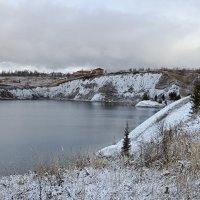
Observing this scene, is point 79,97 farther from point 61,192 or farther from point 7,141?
point 61,192

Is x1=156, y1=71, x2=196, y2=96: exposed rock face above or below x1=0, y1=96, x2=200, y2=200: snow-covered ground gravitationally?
above

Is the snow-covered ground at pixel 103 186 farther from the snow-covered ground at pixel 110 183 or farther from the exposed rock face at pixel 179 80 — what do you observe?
the exposed rock face at pixel 179 80

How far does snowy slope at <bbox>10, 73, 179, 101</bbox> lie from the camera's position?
99.1m

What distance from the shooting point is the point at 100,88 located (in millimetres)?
105188

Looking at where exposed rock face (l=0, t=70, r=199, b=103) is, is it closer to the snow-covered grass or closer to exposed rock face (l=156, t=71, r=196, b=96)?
exposed rock face (l=156, t=71, r=196, b=96)

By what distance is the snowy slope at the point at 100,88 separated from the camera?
99113 mm

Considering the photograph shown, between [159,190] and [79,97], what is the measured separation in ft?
331

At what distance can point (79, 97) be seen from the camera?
10656cm

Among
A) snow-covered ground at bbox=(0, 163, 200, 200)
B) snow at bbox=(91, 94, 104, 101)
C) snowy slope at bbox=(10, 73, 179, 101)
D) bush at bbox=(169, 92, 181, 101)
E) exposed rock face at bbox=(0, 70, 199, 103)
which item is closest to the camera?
snow-covered ground at bbox=(0, 163, 200, 200)

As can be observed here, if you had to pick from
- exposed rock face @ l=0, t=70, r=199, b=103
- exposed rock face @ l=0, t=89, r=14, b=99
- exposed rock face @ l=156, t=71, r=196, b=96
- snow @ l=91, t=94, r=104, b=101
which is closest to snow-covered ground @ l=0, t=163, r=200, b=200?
exposed rock face @ l=156, t=71, r=196, b=96

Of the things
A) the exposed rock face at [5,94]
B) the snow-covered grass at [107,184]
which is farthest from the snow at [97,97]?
the snow-covered grass at [107,184]

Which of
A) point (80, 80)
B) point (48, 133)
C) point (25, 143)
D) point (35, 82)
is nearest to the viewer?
point (25, 143)

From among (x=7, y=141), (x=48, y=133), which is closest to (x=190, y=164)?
(x=7, y=141)

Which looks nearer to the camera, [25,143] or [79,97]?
[25,143]
